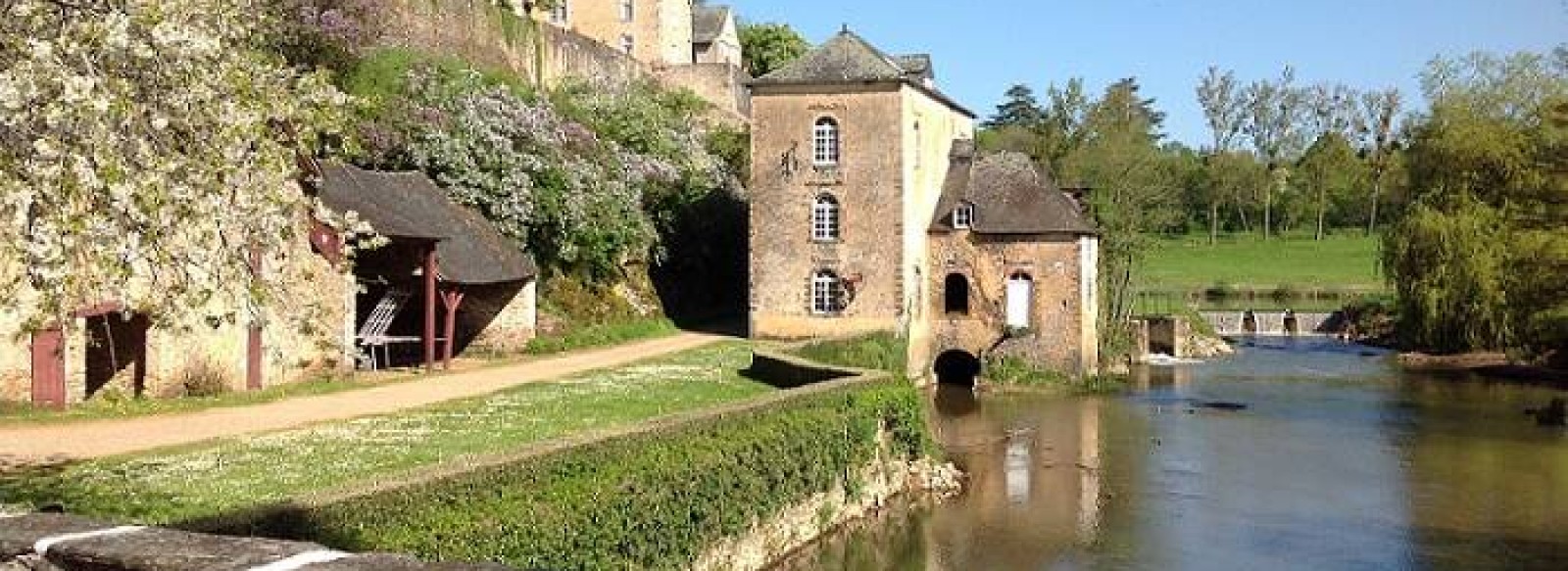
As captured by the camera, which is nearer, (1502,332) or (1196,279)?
(1502,332)

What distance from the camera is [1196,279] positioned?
214ft

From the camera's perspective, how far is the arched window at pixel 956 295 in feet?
111

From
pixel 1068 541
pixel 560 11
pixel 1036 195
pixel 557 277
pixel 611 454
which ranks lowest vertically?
pixel 1068 541

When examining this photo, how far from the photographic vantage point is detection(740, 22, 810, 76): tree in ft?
207

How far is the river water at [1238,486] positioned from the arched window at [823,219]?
4.83 m

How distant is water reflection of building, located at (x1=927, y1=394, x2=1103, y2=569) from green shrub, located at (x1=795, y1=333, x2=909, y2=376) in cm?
169

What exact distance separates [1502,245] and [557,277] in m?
27.8

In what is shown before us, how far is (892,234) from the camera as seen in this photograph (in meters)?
31.7

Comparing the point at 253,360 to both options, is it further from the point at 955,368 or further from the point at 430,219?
the point at 955,368

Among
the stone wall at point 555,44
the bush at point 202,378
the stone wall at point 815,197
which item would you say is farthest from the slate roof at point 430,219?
the stone wall at point 555,44

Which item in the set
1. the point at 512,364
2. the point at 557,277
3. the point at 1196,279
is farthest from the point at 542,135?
the point at 1196,279

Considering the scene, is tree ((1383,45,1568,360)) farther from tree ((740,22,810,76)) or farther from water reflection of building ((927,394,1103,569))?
tree ((740,22,810,76))

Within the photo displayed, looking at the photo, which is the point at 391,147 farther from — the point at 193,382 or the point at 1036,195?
the point at 1036,195

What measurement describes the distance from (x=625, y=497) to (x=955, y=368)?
23713 millimetres
